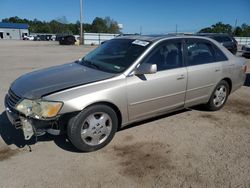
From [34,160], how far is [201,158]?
2310 mm

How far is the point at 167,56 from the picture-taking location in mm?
4270

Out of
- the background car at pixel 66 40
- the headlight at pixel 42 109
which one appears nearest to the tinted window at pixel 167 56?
the headlight at pixel 42 109

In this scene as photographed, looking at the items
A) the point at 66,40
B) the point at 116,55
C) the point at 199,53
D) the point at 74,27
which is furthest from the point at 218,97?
the point at 74,27

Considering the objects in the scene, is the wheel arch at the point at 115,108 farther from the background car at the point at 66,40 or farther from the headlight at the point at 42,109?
the background car at the point at 66,40

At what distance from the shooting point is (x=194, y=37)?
15.8 feet

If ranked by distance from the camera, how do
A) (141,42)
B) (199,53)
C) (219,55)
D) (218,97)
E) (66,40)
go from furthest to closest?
(66,40)
(218,97)
(219,55)
(199,53)
(141,42)

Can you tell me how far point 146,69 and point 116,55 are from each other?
2.59ft

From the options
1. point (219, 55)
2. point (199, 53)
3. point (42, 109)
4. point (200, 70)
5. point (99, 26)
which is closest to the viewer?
point (42, 109)

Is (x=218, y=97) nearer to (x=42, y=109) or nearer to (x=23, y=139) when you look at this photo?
(x=42, y=109)

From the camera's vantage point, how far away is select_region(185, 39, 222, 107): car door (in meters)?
4.54

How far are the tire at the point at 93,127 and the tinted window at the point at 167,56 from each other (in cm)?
111

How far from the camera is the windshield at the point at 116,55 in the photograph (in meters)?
3.92

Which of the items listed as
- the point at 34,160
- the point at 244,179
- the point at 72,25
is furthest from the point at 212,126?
the point at 72,25

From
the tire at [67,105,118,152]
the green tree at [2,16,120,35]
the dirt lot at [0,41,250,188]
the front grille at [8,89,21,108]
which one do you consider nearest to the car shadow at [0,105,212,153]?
the dirt lot at [0,41,250,188]
